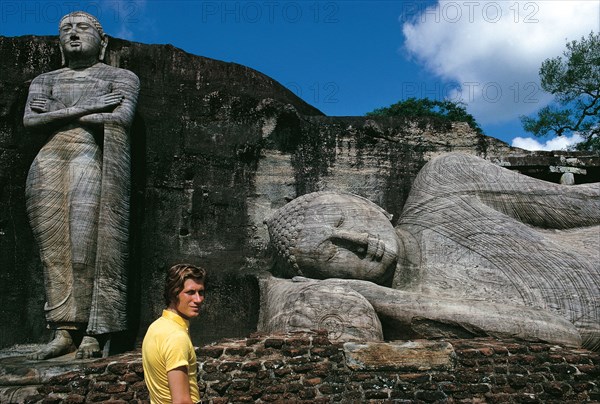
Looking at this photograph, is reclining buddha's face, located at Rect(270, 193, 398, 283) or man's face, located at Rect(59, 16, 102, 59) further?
man's face, located at Rect(59, 16, 102, 59)

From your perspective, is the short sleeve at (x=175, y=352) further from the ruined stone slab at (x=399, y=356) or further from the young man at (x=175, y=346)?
the ruined stone slab at (x=399, y=356)

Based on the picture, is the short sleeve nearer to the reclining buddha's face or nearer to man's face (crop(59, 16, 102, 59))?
the reclining buddha's face

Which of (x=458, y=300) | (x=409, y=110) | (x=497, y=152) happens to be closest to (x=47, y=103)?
(x=458, y=300)

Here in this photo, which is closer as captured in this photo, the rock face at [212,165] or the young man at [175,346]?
the young man at [175,346]

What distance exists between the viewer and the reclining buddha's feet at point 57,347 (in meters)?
5.47

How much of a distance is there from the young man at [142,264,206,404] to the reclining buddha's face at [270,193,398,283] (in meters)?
2.97

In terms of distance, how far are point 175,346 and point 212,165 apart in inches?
173

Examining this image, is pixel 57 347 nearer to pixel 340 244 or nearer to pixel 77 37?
pixel 340 244

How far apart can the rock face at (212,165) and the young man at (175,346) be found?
142 inches

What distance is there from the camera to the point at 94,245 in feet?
19.3

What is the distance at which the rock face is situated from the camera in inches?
253

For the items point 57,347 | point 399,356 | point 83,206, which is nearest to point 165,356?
point 399,356

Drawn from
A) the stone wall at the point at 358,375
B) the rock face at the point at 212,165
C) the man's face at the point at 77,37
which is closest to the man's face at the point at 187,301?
the stone wall at the point at 358,375

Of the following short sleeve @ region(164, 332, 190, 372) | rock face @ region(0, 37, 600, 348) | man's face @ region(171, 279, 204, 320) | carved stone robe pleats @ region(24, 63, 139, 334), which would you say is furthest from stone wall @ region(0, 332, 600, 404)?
short sleeve @ region(164, 332, 190, 372)
